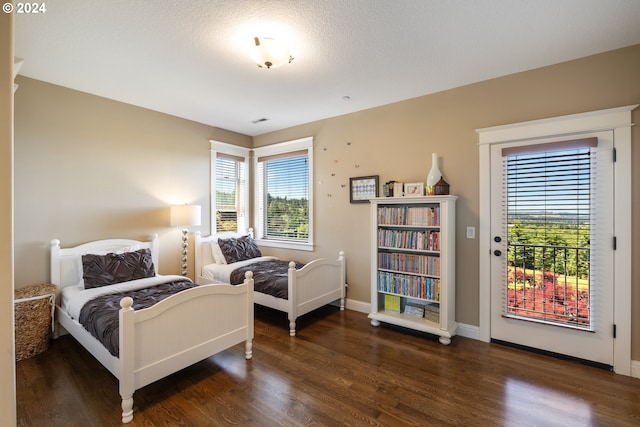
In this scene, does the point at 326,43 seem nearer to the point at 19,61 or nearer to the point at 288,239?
the point at 19,61

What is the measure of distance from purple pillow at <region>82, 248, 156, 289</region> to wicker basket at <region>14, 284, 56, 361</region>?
0.34 meters

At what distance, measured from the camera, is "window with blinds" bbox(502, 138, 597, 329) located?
2564 mm

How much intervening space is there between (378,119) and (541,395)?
10.3ft

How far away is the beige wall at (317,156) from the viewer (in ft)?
8.89

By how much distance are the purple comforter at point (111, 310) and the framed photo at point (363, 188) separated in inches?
91.2

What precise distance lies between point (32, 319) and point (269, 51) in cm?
317

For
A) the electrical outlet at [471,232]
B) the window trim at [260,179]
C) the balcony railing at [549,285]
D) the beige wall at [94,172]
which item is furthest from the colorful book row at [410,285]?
the beige wall at [94,172]

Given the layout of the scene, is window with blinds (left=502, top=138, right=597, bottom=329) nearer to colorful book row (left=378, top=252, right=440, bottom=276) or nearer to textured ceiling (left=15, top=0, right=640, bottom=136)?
colorful book row (left=378, top=252, right=440, bottom=276)

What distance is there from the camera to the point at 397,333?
10.6 ft

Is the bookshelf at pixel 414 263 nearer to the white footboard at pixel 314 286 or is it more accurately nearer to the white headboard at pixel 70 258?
the white footboard at pixel 314 286

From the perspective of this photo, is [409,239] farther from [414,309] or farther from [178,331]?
[178,331]

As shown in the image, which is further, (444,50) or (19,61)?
(444,50)

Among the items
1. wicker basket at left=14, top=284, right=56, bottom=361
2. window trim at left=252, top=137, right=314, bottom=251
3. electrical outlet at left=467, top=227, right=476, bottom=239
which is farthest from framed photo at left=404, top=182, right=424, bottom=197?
wicker basket at left=14, top=284, right=56, bottom=361

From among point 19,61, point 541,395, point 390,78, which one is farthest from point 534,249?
point 19,61
